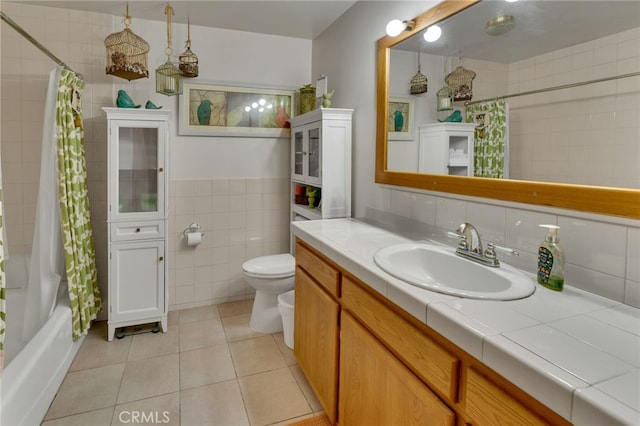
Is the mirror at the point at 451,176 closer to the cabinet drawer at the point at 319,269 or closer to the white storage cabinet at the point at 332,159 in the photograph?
the white storage cabinet at the point at 332,159

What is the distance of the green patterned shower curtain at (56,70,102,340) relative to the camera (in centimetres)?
218

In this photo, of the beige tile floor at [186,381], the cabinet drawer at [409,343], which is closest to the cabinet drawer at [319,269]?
the cabinet drawer at [409,343]

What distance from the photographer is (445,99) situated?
5.73ft

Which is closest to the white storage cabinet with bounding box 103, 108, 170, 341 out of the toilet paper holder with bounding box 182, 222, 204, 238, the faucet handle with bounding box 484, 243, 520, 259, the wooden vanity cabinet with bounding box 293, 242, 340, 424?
the toilet paper holder with bounding box 182, 222, 204, 238

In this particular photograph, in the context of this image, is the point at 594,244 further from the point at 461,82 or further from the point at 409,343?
the point at 461,82

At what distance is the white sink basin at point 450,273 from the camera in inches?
43.5

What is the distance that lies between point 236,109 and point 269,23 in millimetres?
726

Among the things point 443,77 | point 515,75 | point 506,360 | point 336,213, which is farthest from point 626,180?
point 336,213

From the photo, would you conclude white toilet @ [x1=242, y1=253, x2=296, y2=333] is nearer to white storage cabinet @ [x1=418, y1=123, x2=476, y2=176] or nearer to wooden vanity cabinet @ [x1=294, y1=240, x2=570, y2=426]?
wooden vanity cabinet @ [x1=294, y1=240, x2=570, y2=426]

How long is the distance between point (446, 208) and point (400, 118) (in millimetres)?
604

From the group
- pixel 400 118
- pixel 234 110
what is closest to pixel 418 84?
pixel 400 118

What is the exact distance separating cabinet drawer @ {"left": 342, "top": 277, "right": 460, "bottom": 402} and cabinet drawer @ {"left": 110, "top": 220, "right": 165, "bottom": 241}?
5.64 feet

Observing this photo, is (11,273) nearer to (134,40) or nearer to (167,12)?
(134,40)

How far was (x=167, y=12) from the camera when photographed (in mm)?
2666
